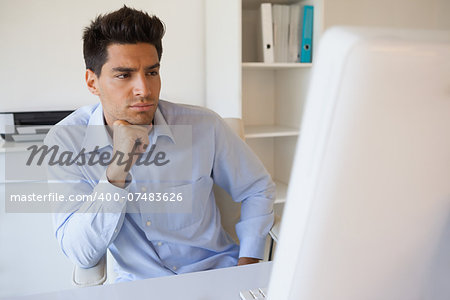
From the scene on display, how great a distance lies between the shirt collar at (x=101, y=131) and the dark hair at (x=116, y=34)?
6.8 inches

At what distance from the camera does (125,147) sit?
113 centimetres

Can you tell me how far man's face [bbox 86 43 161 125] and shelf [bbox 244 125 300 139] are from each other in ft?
2.30

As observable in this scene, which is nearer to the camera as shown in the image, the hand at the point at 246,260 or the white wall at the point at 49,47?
the hand at the point at 246,260

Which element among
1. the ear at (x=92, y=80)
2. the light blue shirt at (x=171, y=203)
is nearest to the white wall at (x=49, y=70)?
the ear at (x=92, y=80)

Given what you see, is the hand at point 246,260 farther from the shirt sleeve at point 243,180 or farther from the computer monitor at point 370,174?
the computer monitor at point 370,174

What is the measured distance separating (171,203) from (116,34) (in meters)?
0.60

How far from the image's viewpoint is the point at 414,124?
0.30m

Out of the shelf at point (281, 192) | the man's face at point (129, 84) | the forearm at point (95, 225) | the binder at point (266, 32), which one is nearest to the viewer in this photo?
the forearm at point (95, 225)

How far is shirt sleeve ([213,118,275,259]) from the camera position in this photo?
1.32 m

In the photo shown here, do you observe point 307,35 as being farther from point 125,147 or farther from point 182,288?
point 182,288

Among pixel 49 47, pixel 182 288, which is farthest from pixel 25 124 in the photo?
pixel 182 288

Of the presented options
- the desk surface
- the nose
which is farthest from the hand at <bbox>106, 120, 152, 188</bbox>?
the desk surface

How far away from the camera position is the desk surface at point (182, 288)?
26.9 inches

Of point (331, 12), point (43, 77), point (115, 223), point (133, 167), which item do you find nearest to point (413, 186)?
point (115, 223)
